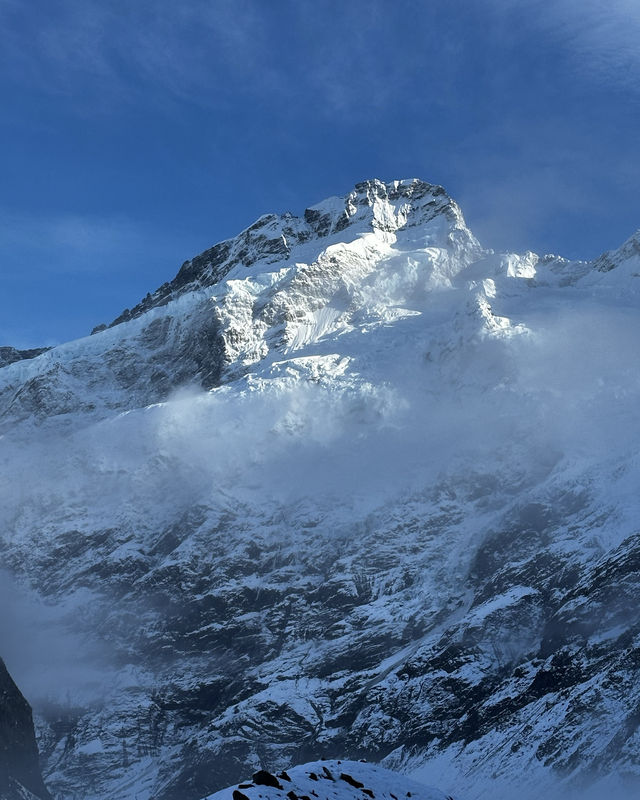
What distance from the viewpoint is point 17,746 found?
146m

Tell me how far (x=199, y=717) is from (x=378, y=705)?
32174 mm

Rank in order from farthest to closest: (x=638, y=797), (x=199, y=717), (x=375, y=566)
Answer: (x=375, y=566)
(x=199, y=717)
(x=638, y=797)

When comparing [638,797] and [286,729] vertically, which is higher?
[286,729]

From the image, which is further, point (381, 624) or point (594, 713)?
point (381, 624)

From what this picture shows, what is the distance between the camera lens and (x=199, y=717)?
596 feet

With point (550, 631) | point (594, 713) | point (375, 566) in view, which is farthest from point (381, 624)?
point (594, 713)

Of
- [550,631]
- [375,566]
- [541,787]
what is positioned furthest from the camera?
[375,566]

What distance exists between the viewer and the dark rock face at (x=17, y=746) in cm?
13750

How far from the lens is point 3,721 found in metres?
145

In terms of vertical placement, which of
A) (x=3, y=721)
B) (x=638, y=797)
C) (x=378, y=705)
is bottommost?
(x=638, y=797)

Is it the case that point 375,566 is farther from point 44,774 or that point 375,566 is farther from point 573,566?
point 44,774

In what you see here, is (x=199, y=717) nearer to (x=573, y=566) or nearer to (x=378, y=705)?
(x=378, y=705)

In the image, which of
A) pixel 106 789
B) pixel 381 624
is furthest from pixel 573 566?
pixel 106 789

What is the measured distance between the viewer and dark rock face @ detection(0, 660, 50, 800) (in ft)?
451
